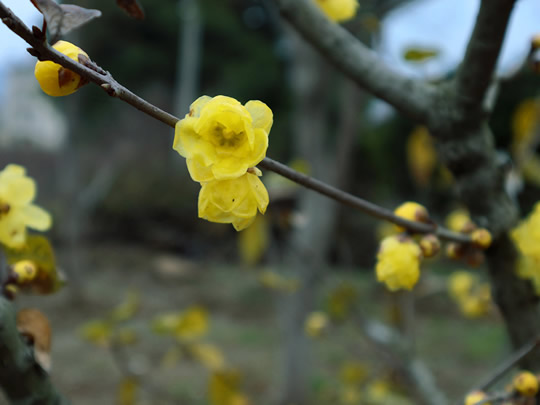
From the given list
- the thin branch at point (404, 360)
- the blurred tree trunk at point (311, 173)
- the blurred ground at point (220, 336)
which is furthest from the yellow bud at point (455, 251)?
the blurred tree trunk at point (311, 173)

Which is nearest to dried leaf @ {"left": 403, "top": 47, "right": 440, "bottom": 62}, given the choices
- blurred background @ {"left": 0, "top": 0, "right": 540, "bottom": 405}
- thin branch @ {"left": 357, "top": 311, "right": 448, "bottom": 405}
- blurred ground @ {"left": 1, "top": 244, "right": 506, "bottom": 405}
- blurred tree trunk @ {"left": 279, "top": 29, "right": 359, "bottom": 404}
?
blurred background @ {"left": 0, "top": 0, "right": 540, "bottom": 405}

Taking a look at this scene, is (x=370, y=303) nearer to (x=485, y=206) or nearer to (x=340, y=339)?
(x=340, y=339)

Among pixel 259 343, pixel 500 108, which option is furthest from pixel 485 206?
pixel 500 108

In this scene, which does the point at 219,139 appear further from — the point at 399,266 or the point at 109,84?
the point at 399,266

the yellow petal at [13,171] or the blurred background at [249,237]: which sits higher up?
the blurred background at [249,237]

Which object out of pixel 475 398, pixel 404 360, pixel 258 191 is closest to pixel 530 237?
pixel 475 398

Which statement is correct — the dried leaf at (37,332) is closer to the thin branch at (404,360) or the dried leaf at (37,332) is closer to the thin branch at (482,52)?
the thin branch at (482,52)
